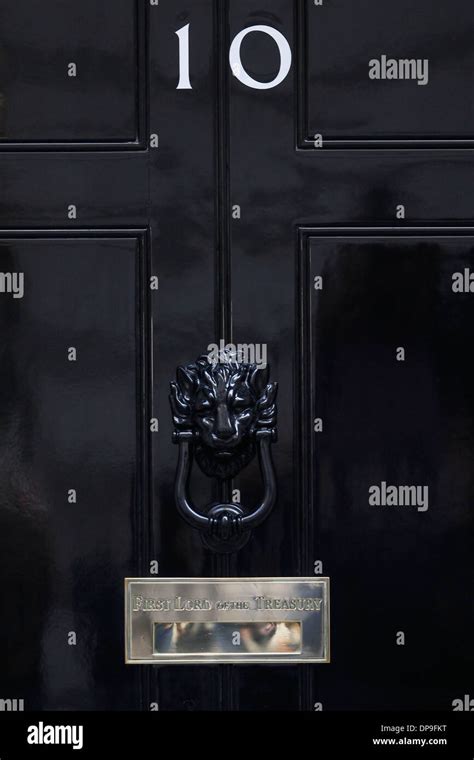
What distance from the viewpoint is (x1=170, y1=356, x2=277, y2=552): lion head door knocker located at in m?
2.42

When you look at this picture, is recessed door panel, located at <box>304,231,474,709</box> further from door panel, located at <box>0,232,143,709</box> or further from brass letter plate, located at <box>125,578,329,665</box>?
door panel, located at <box>0,232,143,709</box>

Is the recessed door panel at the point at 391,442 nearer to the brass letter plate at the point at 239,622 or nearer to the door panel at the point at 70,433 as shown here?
the brass letter plate at the point at 239,622

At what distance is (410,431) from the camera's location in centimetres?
246

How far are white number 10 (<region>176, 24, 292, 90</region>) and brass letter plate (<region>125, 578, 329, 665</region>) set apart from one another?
1.03 meters

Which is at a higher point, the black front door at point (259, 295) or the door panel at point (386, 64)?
the door panel at point (386, 64)

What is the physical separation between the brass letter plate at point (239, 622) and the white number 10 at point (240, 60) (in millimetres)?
1028

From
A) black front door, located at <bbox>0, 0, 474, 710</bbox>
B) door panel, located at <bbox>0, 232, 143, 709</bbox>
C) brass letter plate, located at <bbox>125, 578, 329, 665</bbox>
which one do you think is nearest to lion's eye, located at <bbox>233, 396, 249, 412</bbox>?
black front door, located at <bbox>0, 0, 474, 710</bbox>

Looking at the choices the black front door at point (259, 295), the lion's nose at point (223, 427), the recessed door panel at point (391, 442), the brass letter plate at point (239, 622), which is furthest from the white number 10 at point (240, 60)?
the brass letter plate at point (239, 622)

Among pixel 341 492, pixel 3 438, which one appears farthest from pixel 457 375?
pixel 3 438

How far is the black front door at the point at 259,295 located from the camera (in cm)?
246

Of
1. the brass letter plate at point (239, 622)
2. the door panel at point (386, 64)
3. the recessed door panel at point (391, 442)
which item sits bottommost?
the brass letter plate at point (239, 622)

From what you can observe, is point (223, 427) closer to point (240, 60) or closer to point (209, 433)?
point (209, 433)

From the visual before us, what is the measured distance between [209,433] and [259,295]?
12.1 inches

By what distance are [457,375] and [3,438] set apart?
3.12 ft
